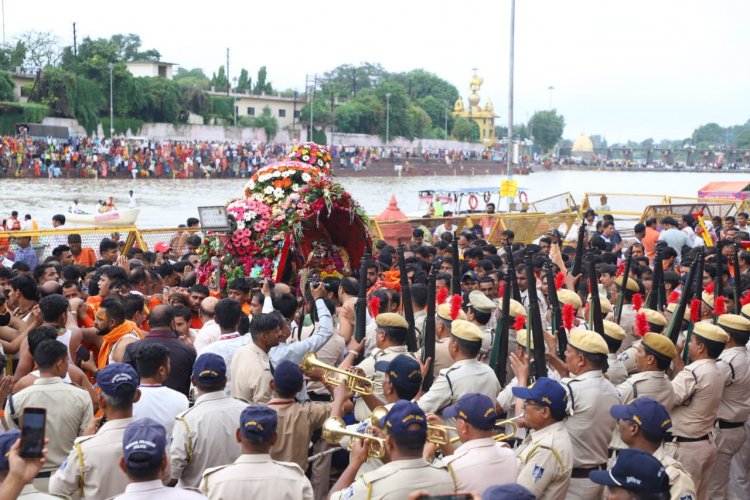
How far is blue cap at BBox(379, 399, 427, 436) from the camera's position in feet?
13.0

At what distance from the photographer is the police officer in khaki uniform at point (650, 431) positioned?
14.8 ft

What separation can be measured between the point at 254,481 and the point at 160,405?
1218 millimetres

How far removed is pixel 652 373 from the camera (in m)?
5.79

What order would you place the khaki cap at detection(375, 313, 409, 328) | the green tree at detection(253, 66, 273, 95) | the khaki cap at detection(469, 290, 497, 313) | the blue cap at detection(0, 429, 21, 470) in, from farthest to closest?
the green tree at detection(253, 66, 273, 95) < the khaki cap at detection(469, 290, 497, 313) < the khaki cap at detection(375, 313, 409, 328) < the blue cap at detection(0, 429, 21, 470)

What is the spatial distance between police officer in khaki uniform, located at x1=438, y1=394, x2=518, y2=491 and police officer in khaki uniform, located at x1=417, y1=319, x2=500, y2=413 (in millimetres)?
952

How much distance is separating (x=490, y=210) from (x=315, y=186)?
913 centimetres

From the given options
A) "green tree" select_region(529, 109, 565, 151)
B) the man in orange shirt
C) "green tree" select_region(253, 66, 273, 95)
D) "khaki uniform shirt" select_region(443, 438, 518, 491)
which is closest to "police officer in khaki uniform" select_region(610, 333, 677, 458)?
"khaki uniform shirt" select_region(443, 438, 518, 491)

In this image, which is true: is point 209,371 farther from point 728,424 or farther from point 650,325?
point 728,424

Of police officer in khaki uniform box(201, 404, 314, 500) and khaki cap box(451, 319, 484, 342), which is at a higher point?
khaki cap box(451, 319, 484, 342)

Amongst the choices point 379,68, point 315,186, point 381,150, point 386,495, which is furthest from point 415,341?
point 379,68

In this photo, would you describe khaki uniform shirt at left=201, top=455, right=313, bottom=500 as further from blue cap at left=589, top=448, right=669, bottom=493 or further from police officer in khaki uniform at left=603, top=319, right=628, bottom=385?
police officer in khaki uniform at left=603, top=319, right=628, bottom=385

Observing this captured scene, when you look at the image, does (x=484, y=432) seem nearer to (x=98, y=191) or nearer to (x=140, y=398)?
(x=140, y=398)

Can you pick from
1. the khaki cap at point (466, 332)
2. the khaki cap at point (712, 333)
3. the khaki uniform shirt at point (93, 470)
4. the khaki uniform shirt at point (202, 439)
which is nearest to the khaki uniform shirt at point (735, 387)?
the khaki cap at point (712, 333)

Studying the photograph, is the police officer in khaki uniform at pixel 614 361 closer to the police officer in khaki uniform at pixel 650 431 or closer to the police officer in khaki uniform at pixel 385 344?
the police officer in khaki uniform at pixel 385 344
